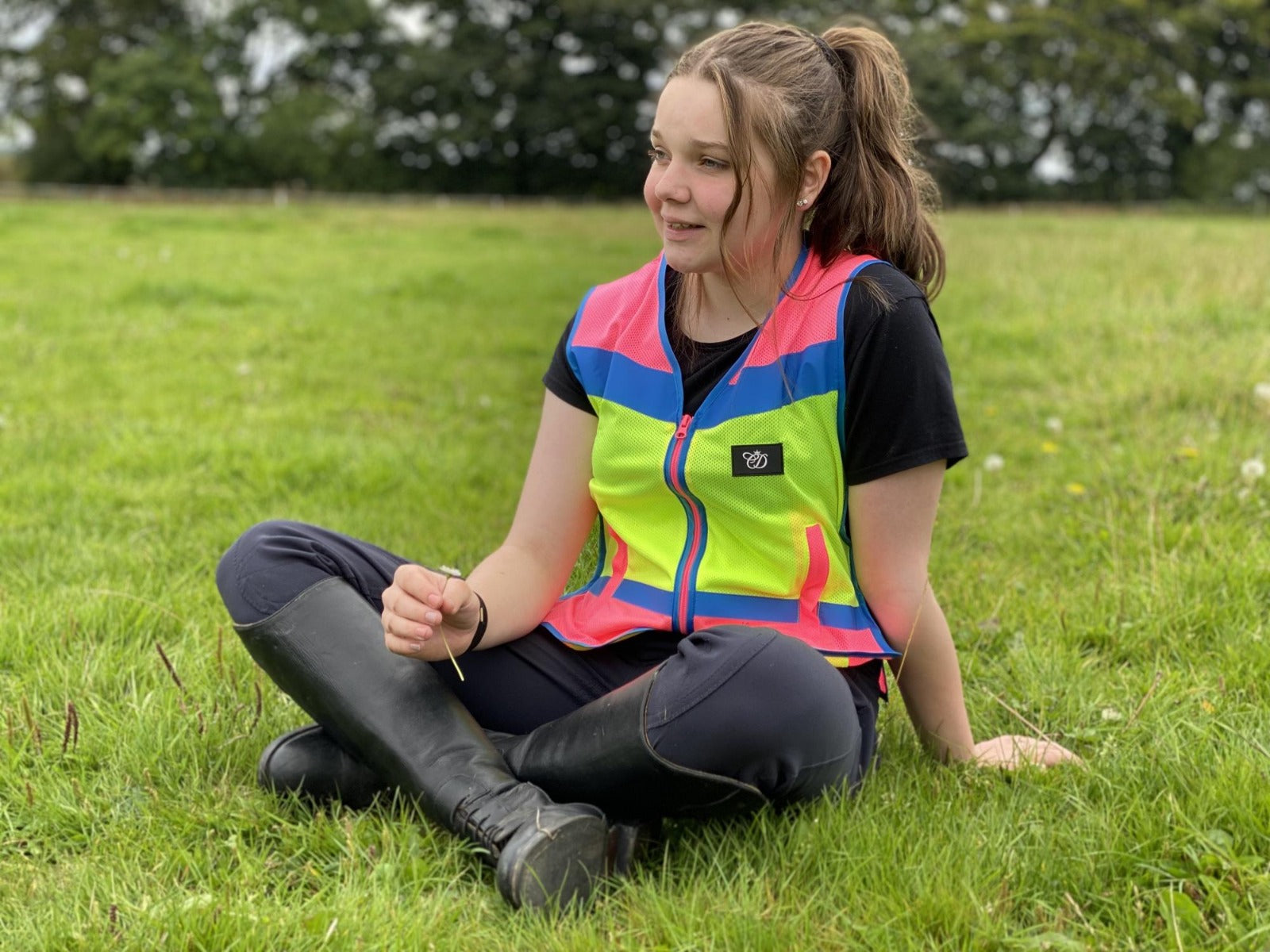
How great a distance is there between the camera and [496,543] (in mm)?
4148

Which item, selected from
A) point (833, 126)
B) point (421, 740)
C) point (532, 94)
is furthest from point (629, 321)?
point (532, 94)

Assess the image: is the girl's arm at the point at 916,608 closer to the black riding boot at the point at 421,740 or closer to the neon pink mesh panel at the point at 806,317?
the neon pink mesh panel at the point at 806,317

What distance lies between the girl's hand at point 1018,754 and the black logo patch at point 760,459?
2.47 ft

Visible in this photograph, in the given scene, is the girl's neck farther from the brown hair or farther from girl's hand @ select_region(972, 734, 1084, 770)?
girl's hand @ select_region(972, 734, 1084, 770)

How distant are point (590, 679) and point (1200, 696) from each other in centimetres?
140

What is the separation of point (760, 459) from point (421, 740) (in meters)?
0.81

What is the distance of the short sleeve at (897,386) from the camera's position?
2217mm

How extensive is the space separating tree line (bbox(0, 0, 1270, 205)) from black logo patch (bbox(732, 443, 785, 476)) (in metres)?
42.2

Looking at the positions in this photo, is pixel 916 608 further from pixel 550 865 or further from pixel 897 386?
pixel 550 865

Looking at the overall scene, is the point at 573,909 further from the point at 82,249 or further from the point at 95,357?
the point at 82,249

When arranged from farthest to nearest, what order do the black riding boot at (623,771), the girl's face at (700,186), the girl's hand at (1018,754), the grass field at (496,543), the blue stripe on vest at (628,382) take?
the girl's hand at (1018,754) → the blue stripe on vest at (628,382) → the girl's face at (700,186) → the black riding boot at (623,771) → the grass field at (496,543)

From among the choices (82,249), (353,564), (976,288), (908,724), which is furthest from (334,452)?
(82,249)

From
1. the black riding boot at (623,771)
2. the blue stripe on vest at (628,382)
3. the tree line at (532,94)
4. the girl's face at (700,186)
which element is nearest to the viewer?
the black riding boot at (623,771)

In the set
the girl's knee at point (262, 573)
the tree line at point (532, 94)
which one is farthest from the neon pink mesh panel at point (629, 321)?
the tree line at point (532, 94)
